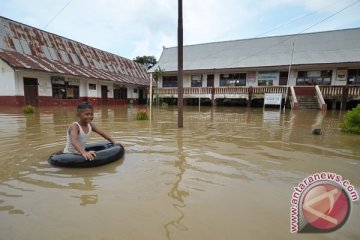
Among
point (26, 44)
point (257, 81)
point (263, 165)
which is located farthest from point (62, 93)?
point (263, 165)

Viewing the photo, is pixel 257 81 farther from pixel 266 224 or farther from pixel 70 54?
pixel 266 224

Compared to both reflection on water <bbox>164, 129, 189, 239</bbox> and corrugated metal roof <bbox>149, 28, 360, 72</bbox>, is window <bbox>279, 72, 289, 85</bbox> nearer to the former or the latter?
corrugated metal roof <bbox>149, 28, 360, 72</bbox>

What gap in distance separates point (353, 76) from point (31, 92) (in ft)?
86.8

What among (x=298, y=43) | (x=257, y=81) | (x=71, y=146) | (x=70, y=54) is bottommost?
(x=71, y=146)

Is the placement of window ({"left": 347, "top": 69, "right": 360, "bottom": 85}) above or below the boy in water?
above

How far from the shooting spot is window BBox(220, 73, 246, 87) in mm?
24344

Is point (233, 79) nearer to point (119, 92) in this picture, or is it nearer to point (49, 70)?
point (119, 92)

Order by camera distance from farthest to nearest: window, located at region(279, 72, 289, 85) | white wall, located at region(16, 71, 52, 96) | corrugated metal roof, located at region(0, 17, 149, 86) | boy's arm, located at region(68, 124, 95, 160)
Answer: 1. window, located at region(279, 72, 289, 85)
2. corrugated metal roof, located at region(0, 17, 149, 86)
3. white wall, located at region(16, 71, 52, 96)
4. boy's arm, located at region(68, 124, 95, 160)

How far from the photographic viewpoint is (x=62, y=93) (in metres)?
20.6

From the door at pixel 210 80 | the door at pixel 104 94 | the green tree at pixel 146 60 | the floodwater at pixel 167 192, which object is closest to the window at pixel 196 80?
the door at pixel 210 80

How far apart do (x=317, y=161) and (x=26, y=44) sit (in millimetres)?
22151

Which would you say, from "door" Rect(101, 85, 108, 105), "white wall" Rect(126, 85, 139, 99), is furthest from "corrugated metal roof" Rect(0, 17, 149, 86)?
"door" Rect(101, 85, 108, 105)

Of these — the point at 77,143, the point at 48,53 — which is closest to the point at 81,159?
the point at 77,143

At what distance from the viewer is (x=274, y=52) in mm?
23531
